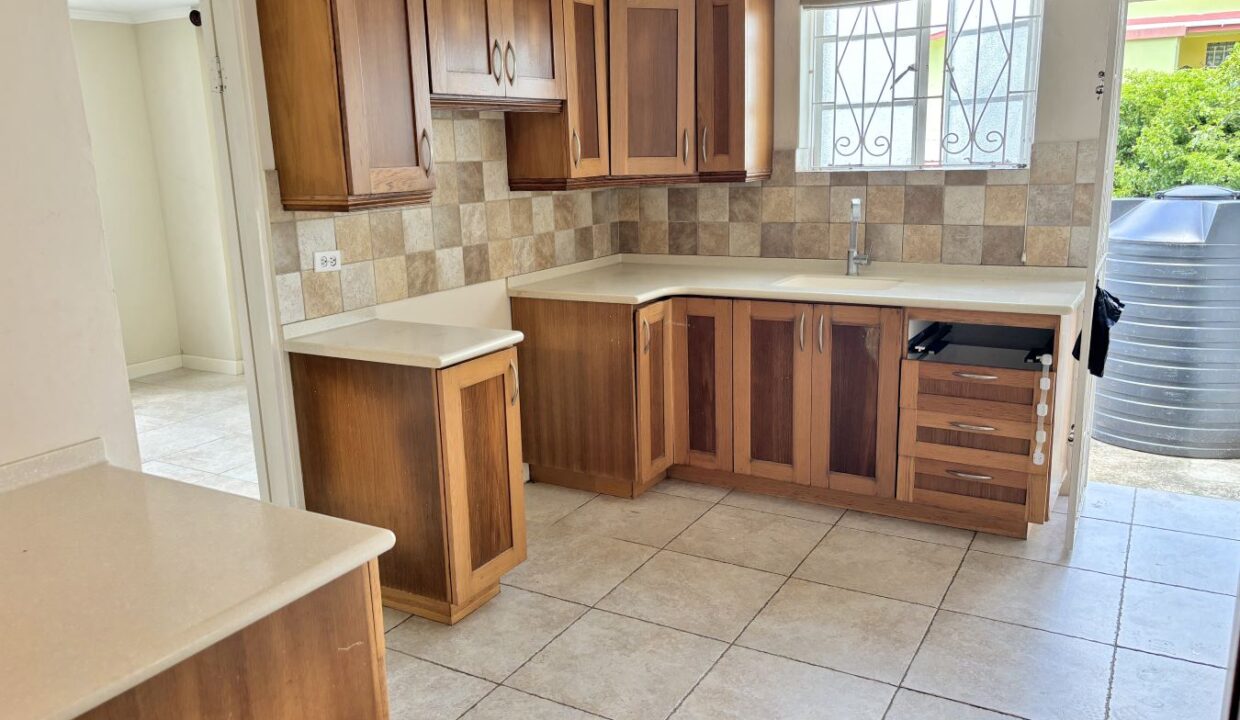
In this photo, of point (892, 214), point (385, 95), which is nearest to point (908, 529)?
point (892, 214)

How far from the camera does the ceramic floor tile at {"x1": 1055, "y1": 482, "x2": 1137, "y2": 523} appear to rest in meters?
3.49

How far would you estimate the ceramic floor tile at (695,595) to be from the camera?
2.79 m

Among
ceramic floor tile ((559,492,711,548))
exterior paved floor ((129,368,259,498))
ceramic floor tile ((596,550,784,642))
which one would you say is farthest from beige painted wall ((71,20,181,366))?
ceramic floor tile ((596,550,784,642))

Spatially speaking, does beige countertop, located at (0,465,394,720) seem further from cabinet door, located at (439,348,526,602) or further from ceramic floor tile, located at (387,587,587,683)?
ceramic floor tile, located at (387,587,587,683)

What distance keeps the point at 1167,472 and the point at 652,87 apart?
9.36ft

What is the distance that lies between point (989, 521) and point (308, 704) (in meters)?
2.70

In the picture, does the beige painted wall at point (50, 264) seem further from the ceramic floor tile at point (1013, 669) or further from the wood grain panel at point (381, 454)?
the ceramic floor tile at point (1013, 669)

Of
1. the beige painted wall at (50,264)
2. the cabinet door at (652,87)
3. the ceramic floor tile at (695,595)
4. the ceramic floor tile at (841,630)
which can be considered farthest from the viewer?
the cabinet door at (652,87)

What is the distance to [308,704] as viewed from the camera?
1390mm

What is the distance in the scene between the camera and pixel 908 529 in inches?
135

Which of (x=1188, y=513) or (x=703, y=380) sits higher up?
(x=703, y=380)

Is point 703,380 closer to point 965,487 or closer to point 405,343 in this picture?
point 965,487

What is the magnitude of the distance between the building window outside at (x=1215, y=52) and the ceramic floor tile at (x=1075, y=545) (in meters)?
3.13

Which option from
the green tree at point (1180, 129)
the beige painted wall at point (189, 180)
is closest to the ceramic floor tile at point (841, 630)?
the green tree at point (1180, 129)
